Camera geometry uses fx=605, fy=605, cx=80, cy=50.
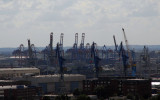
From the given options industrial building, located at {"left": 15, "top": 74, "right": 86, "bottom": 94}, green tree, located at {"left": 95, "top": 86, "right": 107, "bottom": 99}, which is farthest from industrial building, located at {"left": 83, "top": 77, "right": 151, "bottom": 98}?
industrial building, located at {"left": 15, "top": 74, "right": 86, "bottom": 94}

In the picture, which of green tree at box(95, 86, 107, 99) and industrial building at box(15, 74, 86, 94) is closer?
green tree at box(95, 86, 107, 99)

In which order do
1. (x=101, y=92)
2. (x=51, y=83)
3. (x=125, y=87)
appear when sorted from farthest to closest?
(x=51, y=83), (x=125, y=87), (x=101, y=92)

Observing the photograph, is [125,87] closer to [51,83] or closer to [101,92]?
[101,92]

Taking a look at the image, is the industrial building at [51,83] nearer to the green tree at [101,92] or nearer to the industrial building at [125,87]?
the industrial building at [125,87]

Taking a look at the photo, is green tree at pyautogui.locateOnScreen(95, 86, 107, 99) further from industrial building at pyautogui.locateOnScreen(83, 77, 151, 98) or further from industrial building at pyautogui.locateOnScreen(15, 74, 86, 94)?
industrial building at pyautogui.locateOnScreen(15, 74, 86, 94)

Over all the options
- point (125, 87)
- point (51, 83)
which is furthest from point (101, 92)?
point (51, 83)

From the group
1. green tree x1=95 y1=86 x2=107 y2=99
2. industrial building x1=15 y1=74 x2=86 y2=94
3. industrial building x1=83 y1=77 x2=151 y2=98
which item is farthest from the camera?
industrial building x1=15 y1=74 x2=86 y2=94

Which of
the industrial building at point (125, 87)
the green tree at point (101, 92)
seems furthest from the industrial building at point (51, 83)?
the green tree at point (101, 92)

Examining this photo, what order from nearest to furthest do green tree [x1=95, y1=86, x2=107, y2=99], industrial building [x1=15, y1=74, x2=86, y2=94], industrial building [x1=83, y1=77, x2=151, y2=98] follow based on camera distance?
green tree [x1=95, y1=86, x2=107, y2=99], industrial building [x1=83, y1=77, x2=151, y2=98], industrial building [x1=15, y1=74, x2=86, y2=94]

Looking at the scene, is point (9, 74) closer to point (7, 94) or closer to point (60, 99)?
point (7, 94)

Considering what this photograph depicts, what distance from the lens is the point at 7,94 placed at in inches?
2874

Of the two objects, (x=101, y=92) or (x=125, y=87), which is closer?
(x=101, y=92)

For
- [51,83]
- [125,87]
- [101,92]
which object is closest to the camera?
[101,92]

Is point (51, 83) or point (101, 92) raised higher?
point (51, 83)
